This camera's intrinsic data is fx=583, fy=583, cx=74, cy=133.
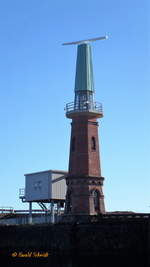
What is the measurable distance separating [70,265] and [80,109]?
17.5m

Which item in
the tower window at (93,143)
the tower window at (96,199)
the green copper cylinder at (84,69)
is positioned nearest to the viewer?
the tower window at (96,199)

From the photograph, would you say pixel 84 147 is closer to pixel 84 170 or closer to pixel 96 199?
pixel 84 170

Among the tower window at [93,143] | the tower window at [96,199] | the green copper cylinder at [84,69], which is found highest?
the green copper cylinder at [84,69]

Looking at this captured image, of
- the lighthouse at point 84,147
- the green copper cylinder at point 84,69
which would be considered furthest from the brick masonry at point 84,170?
the green copper cylinder at point 84,69

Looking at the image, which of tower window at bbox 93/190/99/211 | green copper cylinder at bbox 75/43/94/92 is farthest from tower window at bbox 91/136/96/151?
green copper cylinder at bbox 75/43/94/92

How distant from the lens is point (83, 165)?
170 feet

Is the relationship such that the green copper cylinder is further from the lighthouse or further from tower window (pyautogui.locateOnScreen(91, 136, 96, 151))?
tower window (pyautogui.locateOnScreen(91, 136, 96, 151))

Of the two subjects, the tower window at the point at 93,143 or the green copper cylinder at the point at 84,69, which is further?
the green copper cylinder at the point at 84,69

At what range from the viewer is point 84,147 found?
52344 millimetres

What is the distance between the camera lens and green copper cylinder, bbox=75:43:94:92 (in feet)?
175

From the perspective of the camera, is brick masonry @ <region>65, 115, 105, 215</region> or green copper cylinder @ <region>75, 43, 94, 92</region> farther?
green copper cylinder @ <region>75, 43, 94, 92</region>

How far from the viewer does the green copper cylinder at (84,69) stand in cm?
5325

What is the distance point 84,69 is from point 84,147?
7266 mm

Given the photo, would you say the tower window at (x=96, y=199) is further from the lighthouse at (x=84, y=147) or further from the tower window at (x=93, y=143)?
the tower window at (x=93, y=143)
